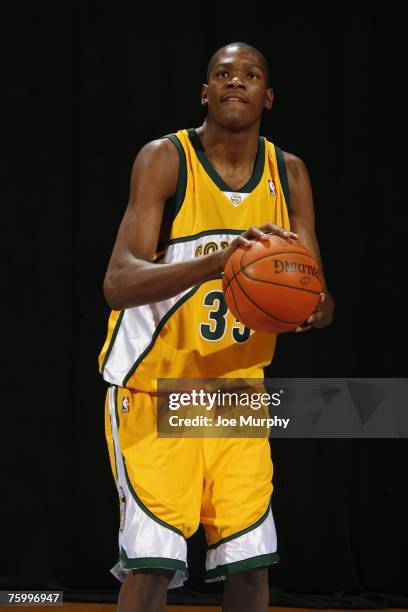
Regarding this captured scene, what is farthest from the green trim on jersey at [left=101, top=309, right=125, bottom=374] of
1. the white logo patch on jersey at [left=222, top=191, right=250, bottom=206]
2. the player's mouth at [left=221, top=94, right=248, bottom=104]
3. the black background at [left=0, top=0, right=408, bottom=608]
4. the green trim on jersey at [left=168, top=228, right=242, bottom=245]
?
the black background at [left=0, top=0, right=408, bottom=608]

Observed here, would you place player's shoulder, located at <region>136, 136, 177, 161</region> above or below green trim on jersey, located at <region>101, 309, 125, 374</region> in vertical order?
above

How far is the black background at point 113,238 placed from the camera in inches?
147

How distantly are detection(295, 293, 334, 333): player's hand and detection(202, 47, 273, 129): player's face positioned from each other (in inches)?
20.7

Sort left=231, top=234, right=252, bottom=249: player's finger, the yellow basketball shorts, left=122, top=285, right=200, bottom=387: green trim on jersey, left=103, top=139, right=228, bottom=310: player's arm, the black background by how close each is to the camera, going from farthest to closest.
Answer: the black background
left=122, top=285, right=200, bottom=387: green trim on jersey
the yellow basketball shorts
left=103, top=139, right=228, bottom=310: player's arm
left=231, top=234, right=252, bottom=249: player's finger

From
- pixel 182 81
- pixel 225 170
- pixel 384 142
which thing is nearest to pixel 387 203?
pixel 384 142

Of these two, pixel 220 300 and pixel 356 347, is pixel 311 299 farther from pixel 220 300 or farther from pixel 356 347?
pixel 356 347

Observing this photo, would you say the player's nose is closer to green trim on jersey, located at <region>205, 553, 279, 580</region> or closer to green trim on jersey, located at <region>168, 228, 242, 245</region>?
green trim on jersey, located at <region>168, 228, 242, 245</region>

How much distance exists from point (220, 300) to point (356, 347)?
4.87 ft

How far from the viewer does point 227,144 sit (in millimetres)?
2482

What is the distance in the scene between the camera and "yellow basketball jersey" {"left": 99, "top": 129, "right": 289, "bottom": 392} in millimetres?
2387

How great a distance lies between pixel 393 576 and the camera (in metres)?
3.79

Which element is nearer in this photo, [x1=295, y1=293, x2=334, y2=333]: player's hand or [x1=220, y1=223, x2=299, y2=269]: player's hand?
[x1=220, y1=223, x2=299, y2=269]: player's hand

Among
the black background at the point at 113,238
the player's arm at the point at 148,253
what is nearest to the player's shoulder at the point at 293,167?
the player's arm at the point at 148,253

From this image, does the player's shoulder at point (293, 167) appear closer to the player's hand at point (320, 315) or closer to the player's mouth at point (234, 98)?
the player's mouth at point (234, 98)
